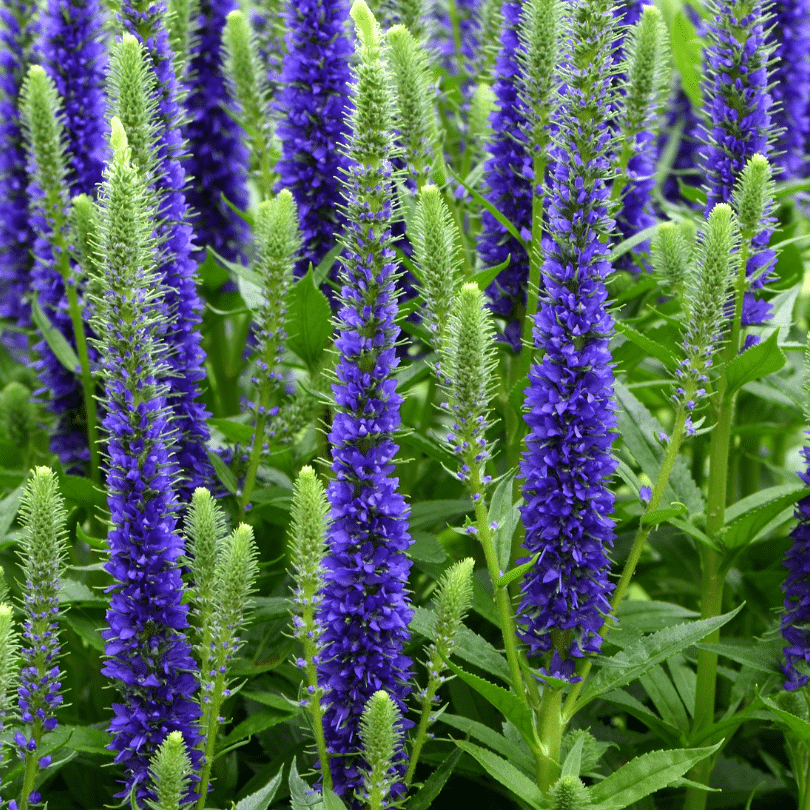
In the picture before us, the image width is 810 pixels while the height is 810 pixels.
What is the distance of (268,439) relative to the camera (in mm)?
2504

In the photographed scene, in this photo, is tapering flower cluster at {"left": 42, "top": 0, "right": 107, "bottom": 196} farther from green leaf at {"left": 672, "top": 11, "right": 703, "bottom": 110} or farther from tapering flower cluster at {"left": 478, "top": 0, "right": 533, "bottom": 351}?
green leaf at {"left": 672, "top": 11, "right": 703, "bottom": 110}

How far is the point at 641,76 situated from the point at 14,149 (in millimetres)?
1956

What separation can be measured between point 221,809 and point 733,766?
1382mm

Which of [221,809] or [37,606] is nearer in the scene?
[37,606]

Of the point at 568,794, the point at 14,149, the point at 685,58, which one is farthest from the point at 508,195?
the point at 14,149

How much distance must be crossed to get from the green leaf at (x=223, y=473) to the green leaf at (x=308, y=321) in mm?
345

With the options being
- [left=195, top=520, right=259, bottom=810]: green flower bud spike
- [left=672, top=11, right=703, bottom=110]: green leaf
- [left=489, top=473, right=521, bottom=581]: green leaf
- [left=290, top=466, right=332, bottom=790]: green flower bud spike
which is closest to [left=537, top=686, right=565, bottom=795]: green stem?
[left=489, top=473, right=521, bottom=581]: green leaf

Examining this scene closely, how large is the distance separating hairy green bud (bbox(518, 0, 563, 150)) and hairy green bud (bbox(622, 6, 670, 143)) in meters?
0.16

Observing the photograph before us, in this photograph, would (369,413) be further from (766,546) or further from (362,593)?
(766,546)

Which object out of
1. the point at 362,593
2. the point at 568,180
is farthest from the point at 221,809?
the point at 568,180

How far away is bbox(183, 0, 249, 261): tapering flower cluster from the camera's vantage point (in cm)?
339

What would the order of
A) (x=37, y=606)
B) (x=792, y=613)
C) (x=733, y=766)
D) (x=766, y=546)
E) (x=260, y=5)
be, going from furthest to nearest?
(x=260, y=5) < (x=766, y=546) < (x=733, y=766) < (x=792, y=613) < (x=37, y=606)

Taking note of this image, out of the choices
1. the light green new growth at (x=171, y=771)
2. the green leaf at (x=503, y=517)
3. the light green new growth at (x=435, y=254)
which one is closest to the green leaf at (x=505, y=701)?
the green leaf at (x=503, y=517)

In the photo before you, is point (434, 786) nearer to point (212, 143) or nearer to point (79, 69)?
point (79, 69)
